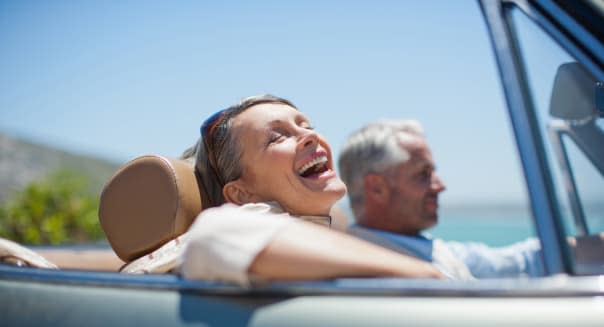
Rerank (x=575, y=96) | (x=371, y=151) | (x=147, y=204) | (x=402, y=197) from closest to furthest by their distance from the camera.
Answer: (x=575, y=96), (x=147, y=204), (x=402, y=197), (x=371, y=151)

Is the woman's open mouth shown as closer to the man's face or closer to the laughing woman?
the laughing woman

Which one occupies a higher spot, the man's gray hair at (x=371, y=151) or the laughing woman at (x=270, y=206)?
the laughing woman at (x=270, y=206)

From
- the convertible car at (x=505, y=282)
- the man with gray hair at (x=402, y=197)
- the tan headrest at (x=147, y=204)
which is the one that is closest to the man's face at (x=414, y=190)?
the man with gray hair at (x=402, y=197)

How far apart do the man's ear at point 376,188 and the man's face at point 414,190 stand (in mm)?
31

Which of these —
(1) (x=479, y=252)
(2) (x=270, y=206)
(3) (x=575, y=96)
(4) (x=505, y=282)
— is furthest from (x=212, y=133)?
(1) (x=479, y=252)

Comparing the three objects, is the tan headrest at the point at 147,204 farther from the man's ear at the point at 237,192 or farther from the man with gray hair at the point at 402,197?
the man with gray hair at the point at 402,197

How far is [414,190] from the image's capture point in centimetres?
357

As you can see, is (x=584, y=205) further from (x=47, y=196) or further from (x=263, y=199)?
(x=47, y=196)

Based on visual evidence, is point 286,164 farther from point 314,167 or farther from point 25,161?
point 25,161

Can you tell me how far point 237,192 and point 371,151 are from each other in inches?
69.8

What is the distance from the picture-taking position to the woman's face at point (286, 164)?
197 cm

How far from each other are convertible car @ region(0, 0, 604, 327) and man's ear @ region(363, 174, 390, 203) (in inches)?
82.9

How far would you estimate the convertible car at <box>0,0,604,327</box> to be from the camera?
1070mm

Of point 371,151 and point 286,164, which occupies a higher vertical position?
point 286,164
